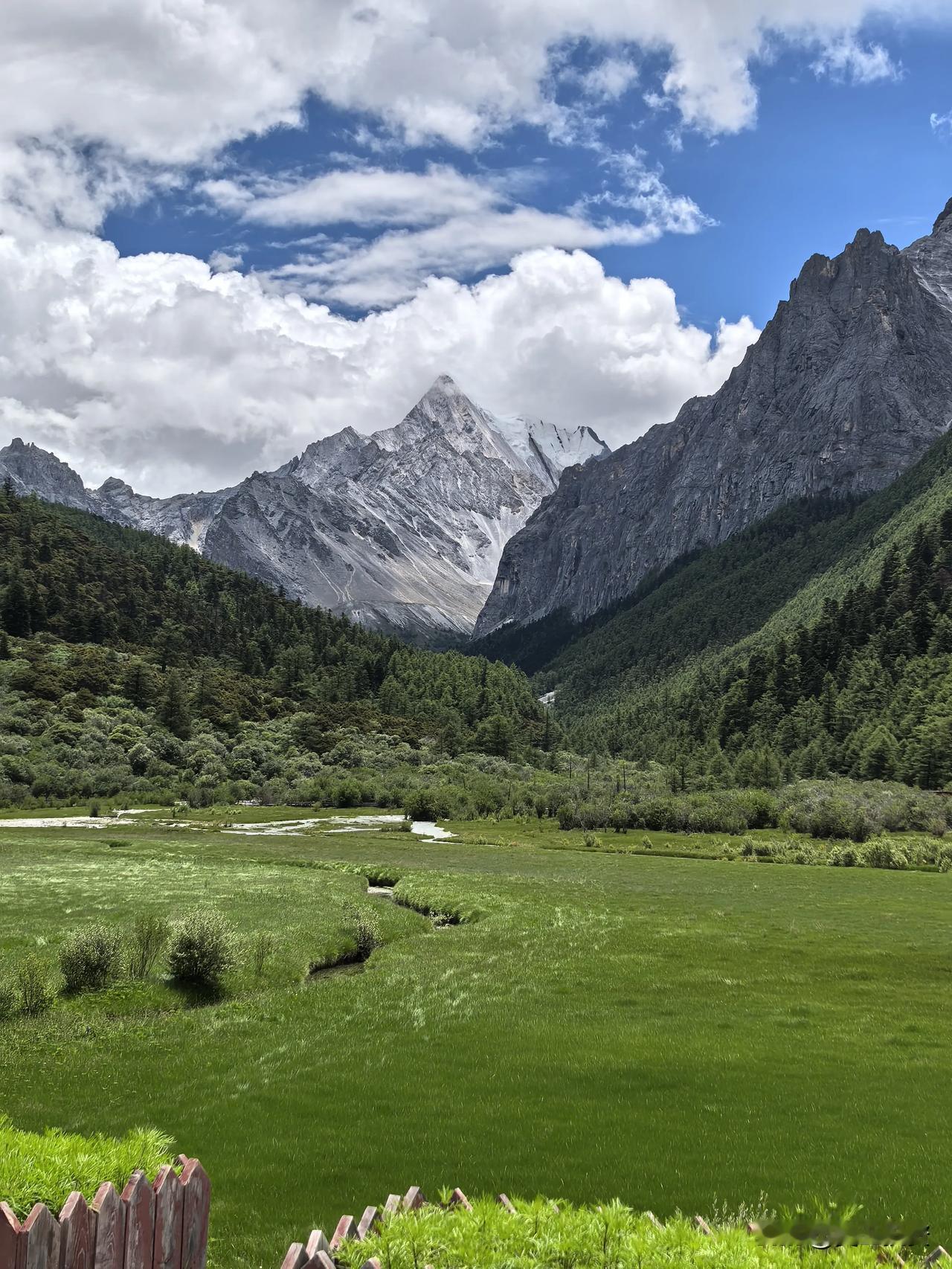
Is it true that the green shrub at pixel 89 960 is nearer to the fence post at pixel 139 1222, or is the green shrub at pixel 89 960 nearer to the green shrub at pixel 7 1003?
the green shrub at pixel 7 1003

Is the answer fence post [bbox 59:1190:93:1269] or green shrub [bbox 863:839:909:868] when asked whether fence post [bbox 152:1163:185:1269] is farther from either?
green shrub [bbox 863:839:909:868]

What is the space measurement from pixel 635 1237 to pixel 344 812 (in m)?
147

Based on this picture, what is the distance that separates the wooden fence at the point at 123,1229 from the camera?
301 inches

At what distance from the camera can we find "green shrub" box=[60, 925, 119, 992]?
3484 cm

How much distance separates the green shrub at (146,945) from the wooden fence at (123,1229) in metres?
31.1

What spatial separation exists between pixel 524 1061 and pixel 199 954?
1722 cm

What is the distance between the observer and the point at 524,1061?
26.2 metres

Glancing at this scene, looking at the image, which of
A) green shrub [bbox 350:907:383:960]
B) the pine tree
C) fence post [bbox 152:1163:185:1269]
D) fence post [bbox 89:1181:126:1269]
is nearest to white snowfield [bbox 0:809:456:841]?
the pine tree

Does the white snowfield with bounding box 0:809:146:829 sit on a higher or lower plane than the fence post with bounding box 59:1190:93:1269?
lower

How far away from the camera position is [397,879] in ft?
255

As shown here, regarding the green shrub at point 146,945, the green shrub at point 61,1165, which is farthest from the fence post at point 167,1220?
the green shrub at point 146,945

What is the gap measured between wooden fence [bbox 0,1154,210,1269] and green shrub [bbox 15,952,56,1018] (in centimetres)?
2647

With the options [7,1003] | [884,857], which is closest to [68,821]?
[7,1003]

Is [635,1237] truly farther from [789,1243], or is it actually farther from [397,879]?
[397,879]
